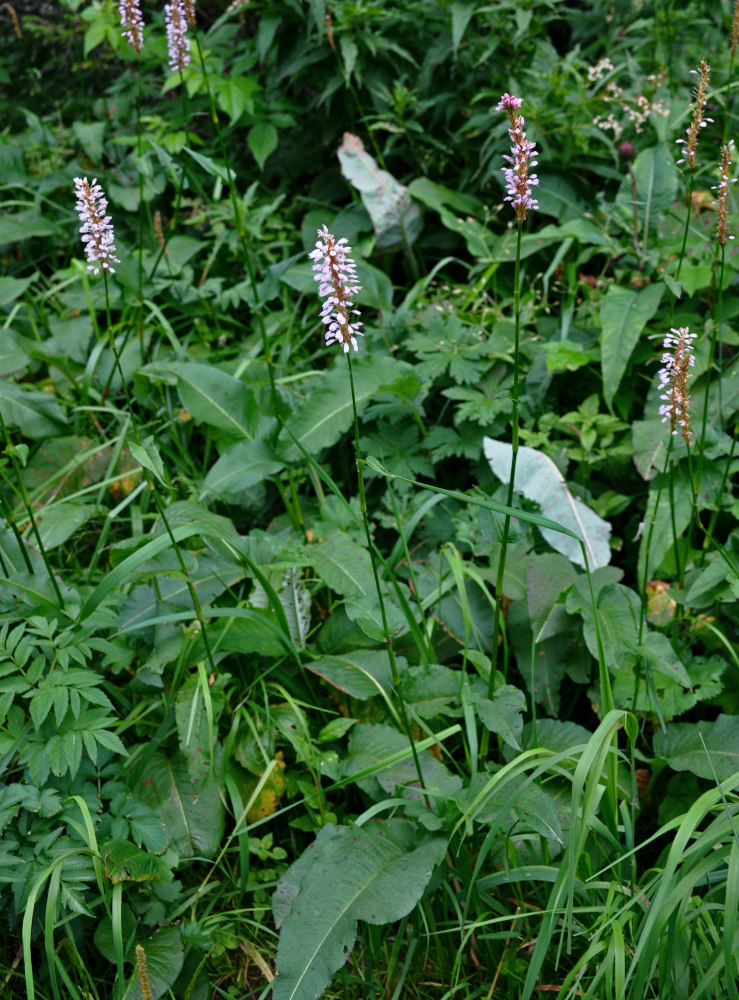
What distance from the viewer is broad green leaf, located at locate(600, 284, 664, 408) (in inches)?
109

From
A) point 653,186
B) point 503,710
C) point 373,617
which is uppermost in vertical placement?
point 653,186

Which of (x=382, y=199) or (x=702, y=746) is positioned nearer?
(x=702, y=746)

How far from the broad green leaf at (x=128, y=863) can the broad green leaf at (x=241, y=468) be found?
1.09 m

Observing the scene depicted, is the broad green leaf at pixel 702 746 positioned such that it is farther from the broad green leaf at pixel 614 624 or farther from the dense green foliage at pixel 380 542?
the broad green leaf at pixel 614 624

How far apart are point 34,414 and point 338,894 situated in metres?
2.05

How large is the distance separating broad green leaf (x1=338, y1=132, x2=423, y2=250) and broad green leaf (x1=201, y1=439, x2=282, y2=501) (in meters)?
1.29

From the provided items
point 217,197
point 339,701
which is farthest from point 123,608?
point 217,197

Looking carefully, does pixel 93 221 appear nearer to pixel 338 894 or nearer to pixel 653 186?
pixel 338 894

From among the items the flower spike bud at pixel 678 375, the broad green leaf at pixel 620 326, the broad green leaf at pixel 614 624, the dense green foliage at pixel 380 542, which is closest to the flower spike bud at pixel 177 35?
the dense green foliage at pixel 380 542

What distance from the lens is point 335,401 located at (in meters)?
2.79

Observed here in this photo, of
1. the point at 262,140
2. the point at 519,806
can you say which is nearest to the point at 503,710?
the point at 519,806

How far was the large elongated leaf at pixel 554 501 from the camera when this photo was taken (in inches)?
99.0

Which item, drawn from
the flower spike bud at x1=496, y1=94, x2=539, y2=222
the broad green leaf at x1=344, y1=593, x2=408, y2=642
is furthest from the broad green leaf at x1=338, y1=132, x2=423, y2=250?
the flower spike bud at x1=496, y1=94, x2=539, y2=222

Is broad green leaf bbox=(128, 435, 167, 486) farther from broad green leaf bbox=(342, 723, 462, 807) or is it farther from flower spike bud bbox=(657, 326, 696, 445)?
flower spike bud bbox=(657, 326, 696, 445)
